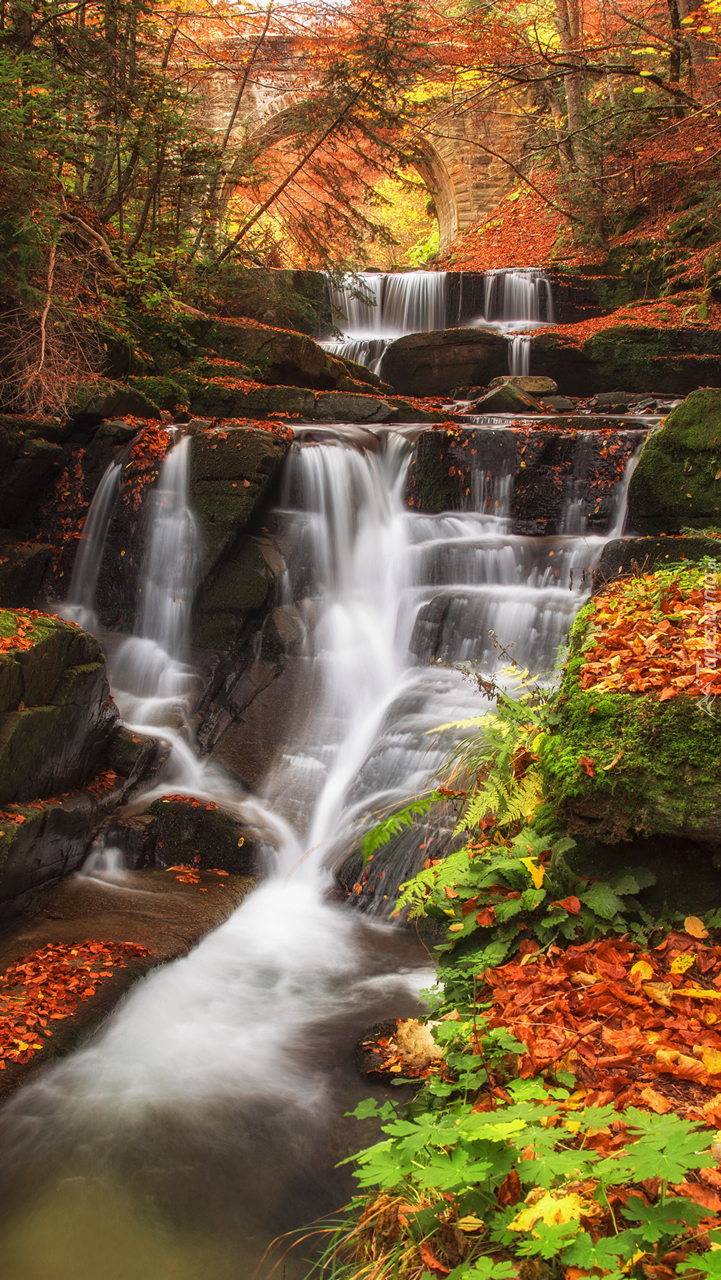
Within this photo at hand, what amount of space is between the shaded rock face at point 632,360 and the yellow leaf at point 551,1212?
14.0 meters

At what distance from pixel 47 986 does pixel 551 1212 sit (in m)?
3.19

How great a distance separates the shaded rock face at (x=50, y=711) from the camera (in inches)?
203

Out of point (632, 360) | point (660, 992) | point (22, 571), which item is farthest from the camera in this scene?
point (632, 360)

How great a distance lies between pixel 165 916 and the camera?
5055 millimetres

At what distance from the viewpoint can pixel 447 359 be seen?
15.0 meters

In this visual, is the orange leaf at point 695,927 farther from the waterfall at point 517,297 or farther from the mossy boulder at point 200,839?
the waterfall at point 517,297

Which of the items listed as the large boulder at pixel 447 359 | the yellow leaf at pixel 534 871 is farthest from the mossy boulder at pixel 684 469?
the large boulder at pixel 447 359

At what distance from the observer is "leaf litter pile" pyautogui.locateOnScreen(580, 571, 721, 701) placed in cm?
300

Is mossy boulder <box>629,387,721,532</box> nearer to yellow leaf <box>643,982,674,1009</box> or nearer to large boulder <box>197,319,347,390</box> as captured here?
yellow leaf <box>643,982,674,1009</box>

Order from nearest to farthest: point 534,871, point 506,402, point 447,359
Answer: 1. point 534,871
2. point 506,402
3. point 447,359

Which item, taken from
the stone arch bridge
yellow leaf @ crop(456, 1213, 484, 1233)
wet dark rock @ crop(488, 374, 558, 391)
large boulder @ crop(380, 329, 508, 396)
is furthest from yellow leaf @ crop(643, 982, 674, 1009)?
the stone arch bridge

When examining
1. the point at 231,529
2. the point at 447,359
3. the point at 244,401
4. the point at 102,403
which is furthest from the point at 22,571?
the point at 447,359

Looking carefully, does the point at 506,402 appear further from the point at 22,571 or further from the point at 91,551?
the point at 22,571

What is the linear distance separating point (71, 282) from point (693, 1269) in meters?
11.4
